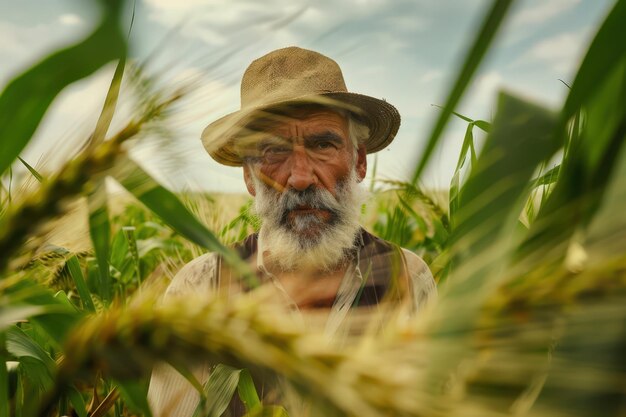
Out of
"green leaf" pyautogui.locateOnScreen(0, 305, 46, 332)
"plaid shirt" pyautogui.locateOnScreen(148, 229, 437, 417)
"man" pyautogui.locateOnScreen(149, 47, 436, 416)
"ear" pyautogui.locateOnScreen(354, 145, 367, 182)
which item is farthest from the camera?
"ear" pyautogui.locateOnScreen(354, 145, 367, 182)

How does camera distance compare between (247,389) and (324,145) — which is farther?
(324,145)

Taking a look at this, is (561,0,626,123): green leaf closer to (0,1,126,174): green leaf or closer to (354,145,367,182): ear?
(0,1,126,174): green leaf

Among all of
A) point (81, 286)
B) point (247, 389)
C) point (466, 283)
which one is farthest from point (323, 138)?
point (466, 283)

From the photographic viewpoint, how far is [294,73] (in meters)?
1.83

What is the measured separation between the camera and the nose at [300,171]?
1971 mm

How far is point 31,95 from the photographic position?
483 mm

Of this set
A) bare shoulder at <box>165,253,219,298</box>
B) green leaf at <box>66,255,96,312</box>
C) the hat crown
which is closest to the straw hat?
the hat crown

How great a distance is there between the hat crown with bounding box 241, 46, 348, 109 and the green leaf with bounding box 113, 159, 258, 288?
1138 millimetres

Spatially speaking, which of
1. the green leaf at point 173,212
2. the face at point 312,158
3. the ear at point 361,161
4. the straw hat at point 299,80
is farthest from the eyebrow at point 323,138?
the green leaf at point 173,212

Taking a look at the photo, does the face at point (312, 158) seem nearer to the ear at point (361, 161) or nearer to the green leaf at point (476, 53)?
the ear at point (361, 161)

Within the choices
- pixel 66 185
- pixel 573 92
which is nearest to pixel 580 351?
pixel 573 92

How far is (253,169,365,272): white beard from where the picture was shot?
198 cm

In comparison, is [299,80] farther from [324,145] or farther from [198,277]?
[198,277]

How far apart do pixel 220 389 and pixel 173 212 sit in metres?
0.54
